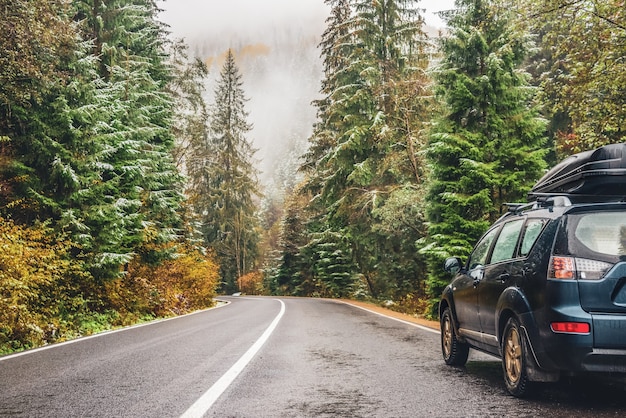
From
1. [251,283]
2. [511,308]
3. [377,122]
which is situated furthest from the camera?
[251,283]

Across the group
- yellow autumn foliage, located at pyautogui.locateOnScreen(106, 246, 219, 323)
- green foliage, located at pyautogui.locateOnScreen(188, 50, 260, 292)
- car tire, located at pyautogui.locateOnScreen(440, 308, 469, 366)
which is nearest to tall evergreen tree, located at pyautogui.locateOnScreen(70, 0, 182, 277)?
yellow autumn foliage, located at pyautogui.locateOnScreen(106, 246, 219, 323)

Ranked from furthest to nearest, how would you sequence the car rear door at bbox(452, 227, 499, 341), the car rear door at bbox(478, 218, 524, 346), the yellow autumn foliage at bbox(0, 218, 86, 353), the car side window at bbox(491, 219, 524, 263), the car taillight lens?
1. the yellow autumn foliage at bbox(0, 218, 86, 353)
2. the car rear door at bbox(452, 227, 499, 341)
3. the car side window at bbox(491, 219, 524, 263)
4. the car rear door at bbox(478, 218, 524, 346)
5. the car taillight lens

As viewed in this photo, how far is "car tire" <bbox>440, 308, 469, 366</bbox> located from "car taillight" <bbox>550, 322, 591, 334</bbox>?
266cm

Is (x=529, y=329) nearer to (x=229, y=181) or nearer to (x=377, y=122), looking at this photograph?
(x=377, y=122)

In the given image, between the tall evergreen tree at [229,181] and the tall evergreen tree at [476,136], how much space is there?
3938 cm

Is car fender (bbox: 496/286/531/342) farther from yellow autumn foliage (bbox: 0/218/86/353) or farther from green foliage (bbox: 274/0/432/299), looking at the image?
green foliage (bbox: 274/0/432/299)

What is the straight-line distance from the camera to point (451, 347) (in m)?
7.21

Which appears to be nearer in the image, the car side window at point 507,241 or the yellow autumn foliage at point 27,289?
the car side window at point 507,241

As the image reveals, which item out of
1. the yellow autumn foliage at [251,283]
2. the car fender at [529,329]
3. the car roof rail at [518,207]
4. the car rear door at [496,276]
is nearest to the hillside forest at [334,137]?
the car roof rail at [518,207]

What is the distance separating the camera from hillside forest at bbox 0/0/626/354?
12156 mm

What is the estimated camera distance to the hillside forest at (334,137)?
39.9ft

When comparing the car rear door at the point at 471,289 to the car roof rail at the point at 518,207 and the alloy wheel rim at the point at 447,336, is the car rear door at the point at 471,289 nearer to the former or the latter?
the alloy wheel rim at the point at 447,336

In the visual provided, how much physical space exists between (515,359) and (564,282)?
1.12 m

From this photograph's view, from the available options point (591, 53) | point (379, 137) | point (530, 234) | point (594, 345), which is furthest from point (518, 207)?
point (379, 137)
